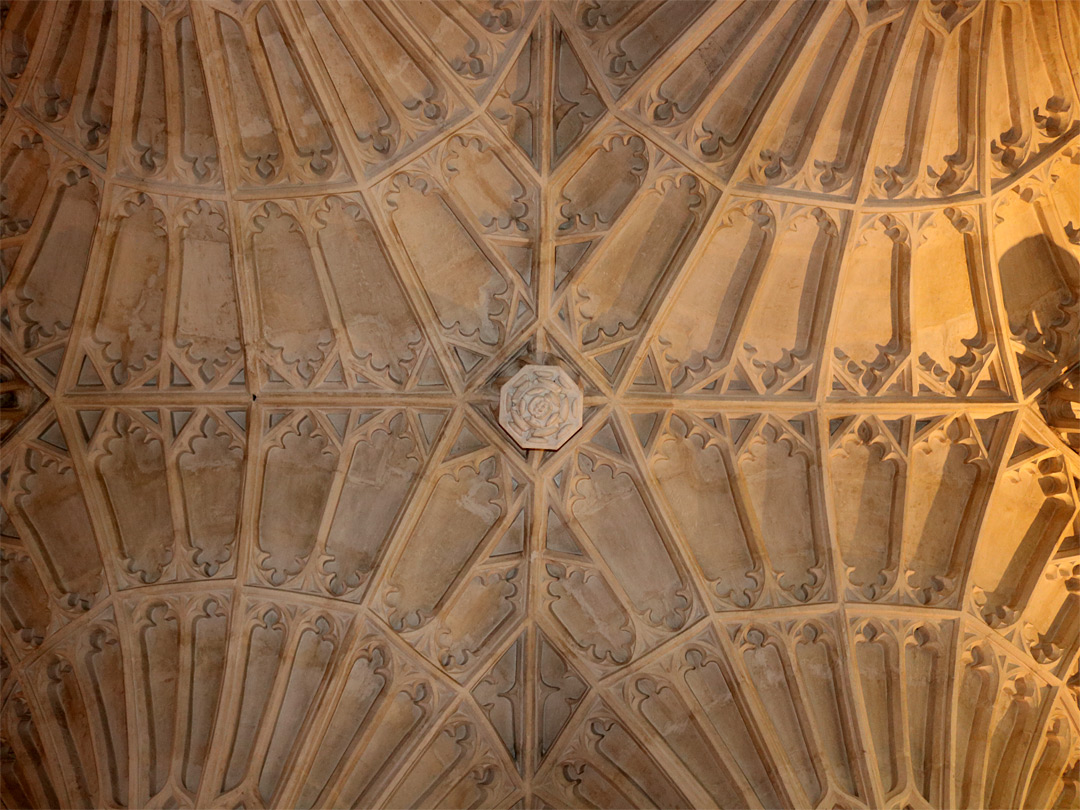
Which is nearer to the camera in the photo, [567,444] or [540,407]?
[540,407]

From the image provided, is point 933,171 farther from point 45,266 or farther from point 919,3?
point 45,266

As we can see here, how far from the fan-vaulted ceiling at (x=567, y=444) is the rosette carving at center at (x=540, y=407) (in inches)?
8.2

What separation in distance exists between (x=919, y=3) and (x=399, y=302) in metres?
5.52

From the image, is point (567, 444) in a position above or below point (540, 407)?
below

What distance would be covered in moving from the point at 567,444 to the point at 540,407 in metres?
0.58

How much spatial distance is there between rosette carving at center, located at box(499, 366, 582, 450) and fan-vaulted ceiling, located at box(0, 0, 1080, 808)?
21 centimetres

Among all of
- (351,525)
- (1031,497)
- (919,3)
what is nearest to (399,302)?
(351,525)

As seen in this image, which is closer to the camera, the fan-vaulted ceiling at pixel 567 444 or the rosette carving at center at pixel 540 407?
the fan-vaulted ceiling at pixel 567 444

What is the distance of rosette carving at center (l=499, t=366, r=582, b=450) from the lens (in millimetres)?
11281

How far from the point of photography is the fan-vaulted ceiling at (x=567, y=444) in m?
10.6

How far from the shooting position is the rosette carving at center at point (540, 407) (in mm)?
11281

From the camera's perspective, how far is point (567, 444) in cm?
1162

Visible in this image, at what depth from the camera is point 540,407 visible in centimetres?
1127

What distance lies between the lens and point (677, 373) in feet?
38.1
